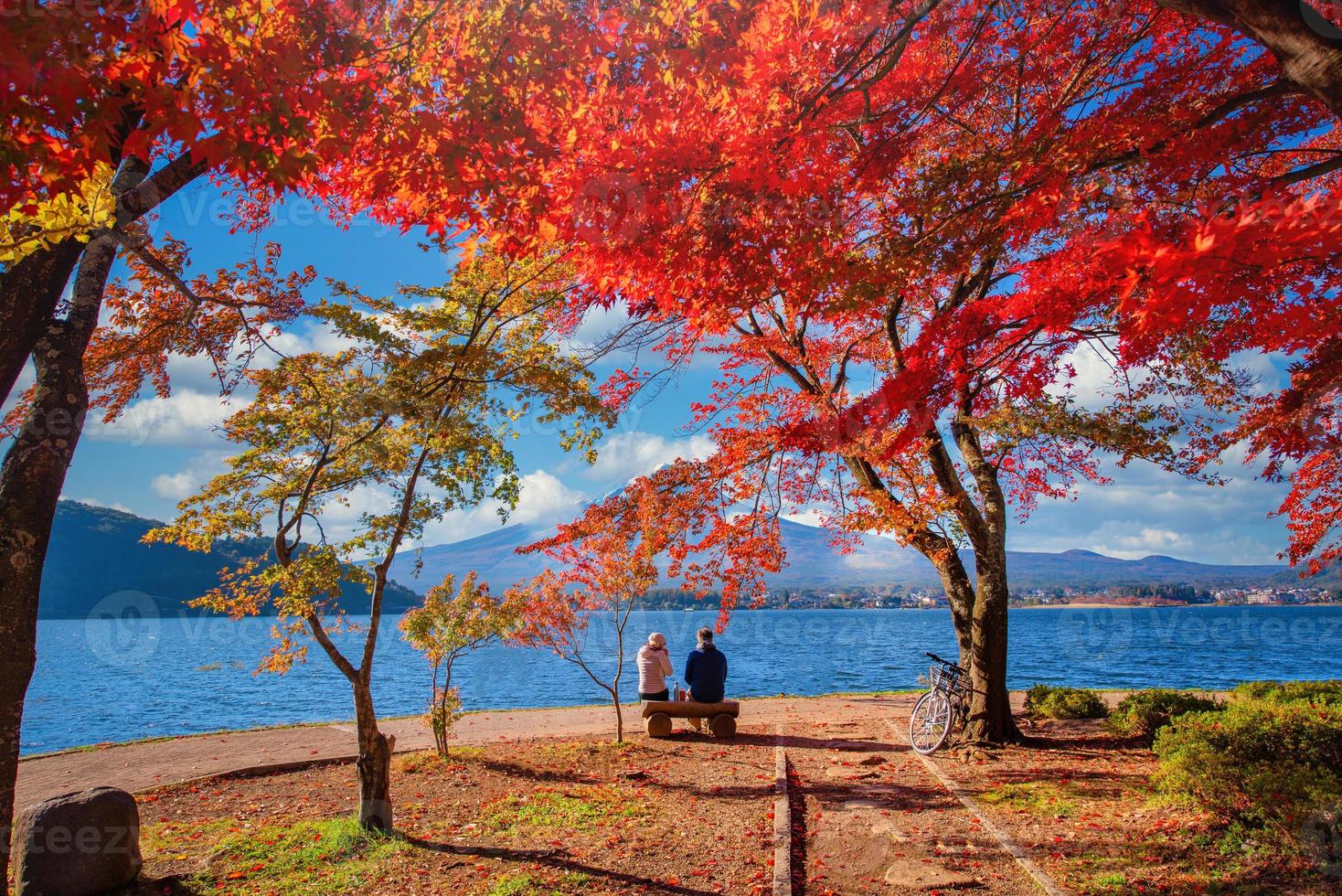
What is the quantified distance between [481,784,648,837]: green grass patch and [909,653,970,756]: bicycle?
4.15m

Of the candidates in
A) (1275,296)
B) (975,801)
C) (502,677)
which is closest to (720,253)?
(1275,296)

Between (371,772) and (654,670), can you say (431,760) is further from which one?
(371,772)

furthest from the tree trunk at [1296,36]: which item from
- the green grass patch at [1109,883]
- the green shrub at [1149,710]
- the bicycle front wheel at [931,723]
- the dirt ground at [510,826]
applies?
the green shrub at [1149,710]

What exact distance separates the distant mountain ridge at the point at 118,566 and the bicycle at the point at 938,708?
438 ft

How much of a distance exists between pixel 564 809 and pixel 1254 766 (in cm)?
620

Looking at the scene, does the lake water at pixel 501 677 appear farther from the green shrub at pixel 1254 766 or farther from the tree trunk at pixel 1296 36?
the tree trunk at pixel 1296 36

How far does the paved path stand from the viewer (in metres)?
10.7

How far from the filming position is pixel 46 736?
28.1m

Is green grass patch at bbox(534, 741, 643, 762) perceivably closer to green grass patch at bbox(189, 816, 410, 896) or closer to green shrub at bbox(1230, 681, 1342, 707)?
green grass patch at bbox(189, 816, 410, 896)

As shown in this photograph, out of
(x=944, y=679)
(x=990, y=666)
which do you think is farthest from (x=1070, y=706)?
(x=944, y=679)

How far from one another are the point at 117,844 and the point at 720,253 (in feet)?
22.6

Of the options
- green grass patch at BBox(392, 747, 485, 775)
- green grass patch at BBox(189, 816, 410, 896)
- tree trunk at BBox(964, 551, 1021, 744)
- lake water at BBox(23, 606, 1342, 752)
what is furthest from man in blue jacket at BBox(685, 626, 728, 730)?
lake water at BBox(23, 606, 1342, 752)

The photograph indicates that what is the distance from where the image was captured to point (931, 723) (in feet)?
32.0

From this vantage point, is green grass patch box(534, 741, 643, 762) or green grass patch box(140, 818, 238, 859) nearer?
green grass patch box(140, 818, 238, 859)
